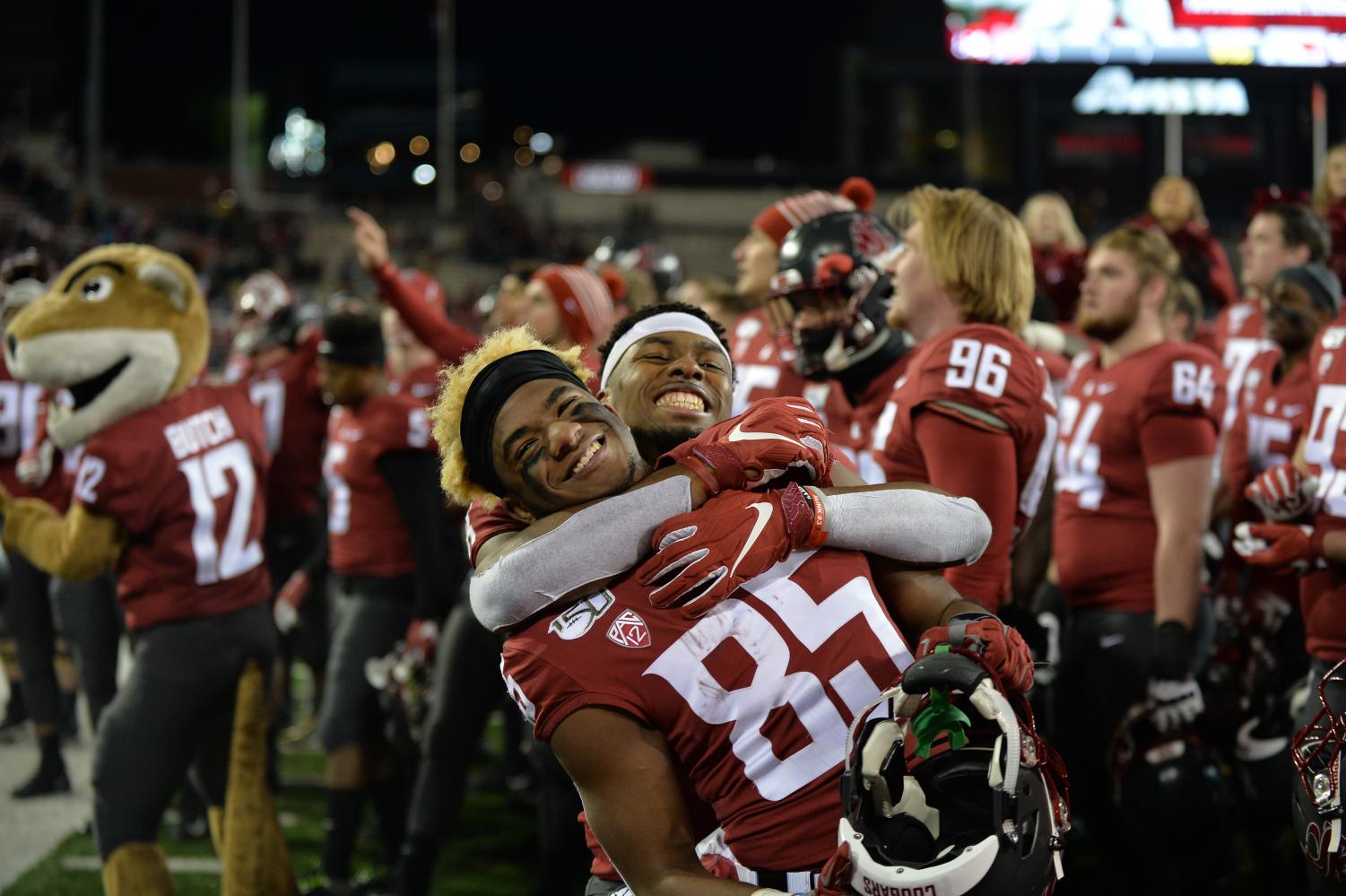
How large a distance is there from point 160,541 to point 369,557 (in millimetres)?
1030

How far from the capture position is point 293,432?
21.7 ft

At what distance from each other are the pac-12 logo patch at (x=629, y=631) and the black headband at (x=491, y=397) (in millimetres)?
338

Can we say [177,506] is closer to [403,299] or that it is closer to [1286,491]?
[403,299]

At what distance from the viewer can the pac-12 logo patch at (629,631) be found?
85.3 inches

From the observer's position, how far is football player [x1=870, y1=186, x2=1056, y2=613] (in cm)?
310

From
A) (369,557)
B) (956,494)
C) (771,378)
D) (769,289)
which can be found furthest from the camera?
(369,557)

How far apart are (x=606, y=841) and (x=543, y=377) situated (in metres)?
0.77

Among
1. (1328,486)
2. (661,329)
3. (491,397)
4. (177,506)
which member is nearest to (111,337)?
(177,506)

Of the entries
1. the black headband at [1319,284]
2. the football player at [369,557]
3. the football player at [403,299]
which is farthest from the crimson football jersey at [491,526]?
the black headband at [1319,284]

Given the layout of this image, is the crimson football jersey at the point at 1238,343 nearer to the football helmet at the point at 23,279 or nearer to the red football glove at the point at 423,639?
the red football glove at the point at 423,639

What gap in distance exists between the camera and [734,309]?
636 cm

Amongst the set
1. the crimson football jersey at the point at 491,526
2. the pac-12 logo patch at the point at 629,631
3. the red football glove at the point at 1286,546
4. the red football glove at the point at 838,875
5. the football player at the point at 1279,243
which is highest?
the football player at the point at 1279,243

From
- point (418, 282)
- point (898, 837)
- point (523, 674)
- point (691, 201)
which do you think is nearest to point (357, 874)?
point (418, 282)

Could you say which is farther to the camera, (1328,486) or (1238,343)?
(1238,343)
